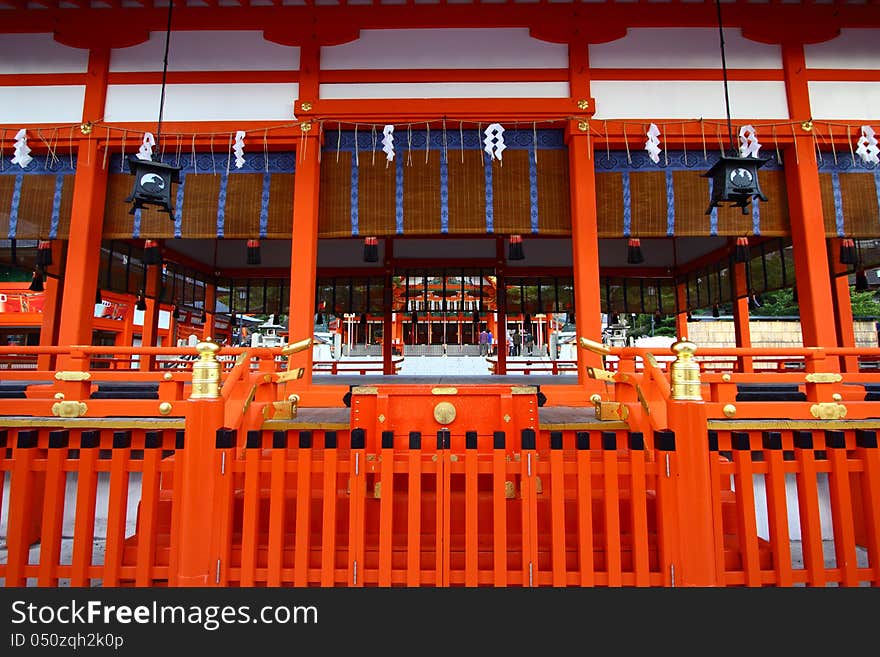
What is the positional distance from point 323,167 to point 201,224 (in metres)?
1.88

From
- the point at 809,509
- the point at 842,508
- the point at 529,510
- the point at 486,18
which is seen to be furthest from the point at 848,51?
the point at 529,510

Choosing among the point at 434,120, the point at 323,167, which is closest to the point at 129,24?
the point at 323,167

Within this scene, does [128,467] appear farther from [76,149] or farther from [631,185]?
[631,185]

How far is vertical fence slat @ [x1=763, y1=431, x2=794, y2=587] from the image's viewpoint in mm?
2406

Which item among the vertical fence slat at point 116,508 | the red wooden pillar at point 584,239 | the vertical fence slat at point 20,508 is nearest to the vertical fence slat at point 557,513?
the vertical fence slat at point 116,508

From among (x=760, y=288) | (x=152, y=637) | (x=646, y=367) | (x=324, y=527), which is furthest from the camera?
(x=760, y=288)

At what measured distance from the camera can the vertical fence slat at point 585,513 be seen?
2.34 meters

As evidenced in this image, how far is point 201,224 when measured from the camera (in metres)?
6.09

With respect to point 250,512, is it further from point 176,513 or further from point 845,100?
point 845,100

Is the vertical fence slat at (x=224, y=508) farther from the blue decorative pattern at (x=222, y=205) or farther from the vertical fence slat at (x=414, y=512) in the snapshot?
the blue decorative pattern at (x=222, y=205)

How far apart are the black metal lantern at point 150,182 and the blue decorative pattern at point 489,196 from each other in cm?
372

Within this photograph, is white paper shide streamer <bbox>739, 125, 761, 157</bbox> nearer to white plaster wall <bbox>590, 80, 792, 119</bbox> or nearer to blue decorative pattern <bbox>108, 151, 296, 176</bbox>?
white plaster wall <bbox>590, 80, 792, 119</bbox>

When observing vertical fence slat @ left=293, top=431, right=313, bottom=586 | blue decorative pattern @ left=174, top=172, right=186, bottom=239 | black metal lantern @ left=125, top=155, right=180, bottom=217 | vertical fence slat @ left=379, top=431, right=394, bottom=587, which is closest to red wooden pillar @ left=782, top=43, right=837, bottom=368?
vertical fence slat @ left=379, top=431, right=394, bottom=587

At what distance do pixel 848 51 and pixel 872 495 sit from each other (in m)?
6.81
